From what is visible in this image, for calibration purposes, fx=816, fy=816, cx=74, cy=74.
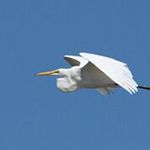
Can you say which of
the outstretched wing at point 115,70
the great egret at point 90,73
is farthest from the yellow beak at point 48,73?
the outstretched wing at point 115,70

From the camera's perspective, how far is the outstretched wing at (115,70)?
13.2 metres

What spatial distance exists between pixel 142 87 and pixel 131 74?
1.16 m

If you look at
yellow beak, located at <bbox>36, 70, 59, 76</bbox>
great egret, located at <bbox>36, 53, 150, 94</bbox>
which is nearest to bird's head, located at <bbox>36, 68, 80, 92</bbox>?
great egret, located at <bbox>36, 53, 150, 94</bbox>

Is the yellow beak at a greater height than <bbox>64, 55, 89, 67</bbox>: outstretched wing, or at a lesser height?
lesser

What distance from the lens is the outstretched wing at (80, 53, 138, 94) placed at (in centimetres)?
1323

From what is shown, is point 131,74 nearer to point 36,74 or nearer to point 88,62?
point 88,62

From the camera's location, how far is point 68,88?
14.9m

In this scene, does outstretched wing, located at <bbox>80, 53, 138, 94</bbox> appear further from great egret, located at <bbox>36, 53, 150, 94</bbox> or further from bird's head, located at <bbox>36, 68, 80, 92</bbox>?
bird's head, located at <bbox>36, 68, 80, 92</bbox>

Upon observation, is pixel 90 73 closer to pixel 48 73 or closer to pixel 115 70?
pixel 115 70

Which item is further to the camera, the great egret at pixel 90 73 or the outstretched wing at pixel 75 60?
the outstretched wing at pixel 75 60

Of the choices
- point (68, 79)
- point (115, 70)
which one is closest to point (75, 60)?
point (68, 79)

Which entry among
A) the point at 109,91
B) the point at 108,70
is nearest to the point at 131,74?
the point at 108,70

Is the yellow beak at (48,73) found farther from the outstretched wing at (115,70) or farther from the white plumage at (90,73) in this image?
the outstretched wing at (115,70)

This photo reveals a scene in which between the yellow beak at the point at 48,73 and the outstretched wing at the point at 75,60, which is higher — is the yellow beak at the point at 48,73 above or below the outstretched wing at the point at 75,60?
below
